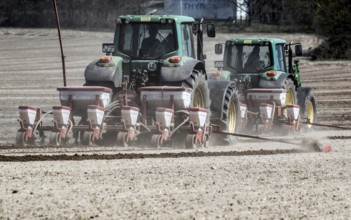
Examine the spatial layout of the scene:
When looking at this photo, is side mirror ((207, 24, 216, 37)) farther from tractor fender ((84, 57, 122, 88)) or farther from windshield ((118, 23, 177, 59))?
tractor fender ((84, 57, 122, 88))

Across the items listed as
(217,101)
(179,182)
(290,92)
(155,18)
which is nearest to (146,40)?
(155,18)

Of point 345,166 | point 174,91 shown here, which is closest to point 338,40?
point 174,91

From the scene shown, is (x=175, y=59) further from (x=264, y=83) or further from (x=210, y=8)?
(x=210, y=8)

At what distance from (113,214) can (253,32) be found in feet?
150

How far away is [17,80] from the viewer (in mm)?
32562

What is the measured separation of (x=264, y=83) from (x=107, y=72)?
508cm

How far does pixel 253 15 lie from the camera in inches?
2432

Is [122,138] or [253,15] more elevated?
[122,138]

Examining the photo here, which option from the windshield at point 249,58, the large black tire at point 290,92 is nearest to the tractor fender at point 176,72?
the windshield at point 249,58

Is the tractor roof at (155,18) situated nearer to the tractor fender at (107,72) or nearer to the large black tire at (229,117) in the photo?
the tractor fender at (107,72)

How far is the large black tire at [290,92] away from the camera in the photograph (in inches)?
872

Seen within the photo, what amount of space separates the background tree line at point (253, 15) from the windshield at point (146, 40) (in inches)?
1037

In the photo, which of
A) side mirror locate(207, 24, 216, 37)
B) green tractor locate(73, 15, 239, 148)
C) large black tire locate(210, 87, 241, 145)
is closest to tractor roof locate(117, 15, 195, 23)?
green tractor locate(73, 15, 239, 148)

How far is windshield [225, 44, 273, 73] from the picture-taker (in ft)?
72.5
